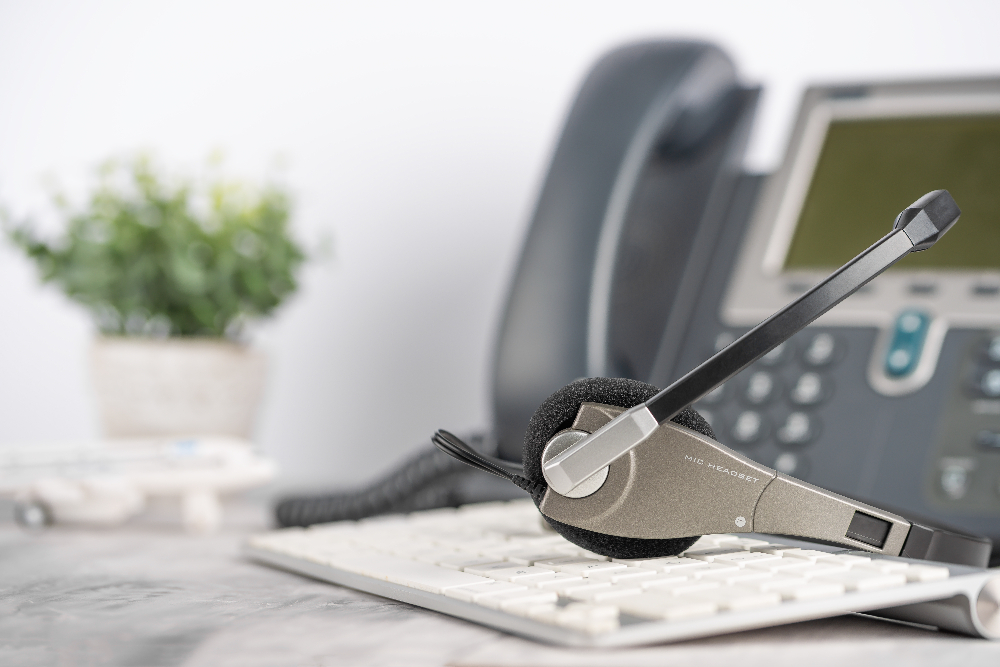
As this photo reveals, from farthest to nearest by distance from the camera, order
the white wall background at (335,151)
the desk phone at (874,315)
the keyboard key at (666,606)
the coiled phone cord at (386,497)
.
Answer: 1. the white wall background at (335,151)
2. the coiled phone cord at (386,497)
3. the desk phone at (874,315)
4. the keyboard key at (666,606)

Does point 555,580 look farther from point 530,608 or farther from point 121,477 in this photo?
point 121,477

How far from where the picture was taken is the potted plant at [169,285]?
→ 58cm

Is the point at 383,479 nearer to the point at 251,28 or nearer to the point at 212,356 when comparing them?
the point at 212,356

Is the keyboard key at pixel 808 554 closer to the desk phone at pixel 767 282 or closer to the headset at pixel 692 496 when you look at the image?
the headset at pixel 692 496

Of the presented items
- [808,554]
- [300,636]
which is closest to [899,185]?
[808,554]

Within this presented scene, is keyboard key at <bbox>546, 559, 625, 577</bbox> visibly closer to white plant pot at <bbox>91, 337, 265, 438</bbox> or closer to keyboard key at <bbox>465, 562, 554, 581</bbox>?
keyboard key at <bbox>465, 562, 554, 581</bbox>

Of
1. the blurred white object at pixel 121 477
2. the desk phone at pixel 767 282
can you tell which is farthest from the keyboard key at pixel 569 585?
the blurred white object at pixel 121 477

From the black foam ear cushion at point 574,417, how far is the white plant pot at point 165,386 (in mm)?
362

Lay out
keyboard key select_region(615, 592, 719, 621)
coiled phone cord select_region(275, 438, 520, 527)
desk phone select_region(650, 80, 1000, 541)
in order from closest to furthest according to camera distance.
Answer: keyboard key select_region(615, 592, 719, 621) < desk phone select_region(650, 80, 1000, 541) < coiled phone cord select_region(275, 438, 520, 527)

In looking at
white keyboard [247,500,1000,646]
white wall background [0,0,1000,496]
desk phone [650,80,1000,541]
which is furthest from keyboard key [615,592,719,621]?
white wall background [0,0,1000,496]

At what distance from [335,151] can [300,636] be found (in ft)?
1.91

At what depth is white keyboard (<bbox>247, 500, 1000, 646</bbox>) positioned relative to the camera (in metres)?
0.21

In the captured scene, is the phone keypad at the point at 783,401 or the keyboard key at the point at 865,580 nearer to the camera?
the keyboard key at the point at 865,580

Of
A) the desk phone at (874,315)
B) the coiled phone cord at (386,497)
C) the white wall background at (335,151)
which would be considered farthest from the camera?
the white wall background at (335,151)
